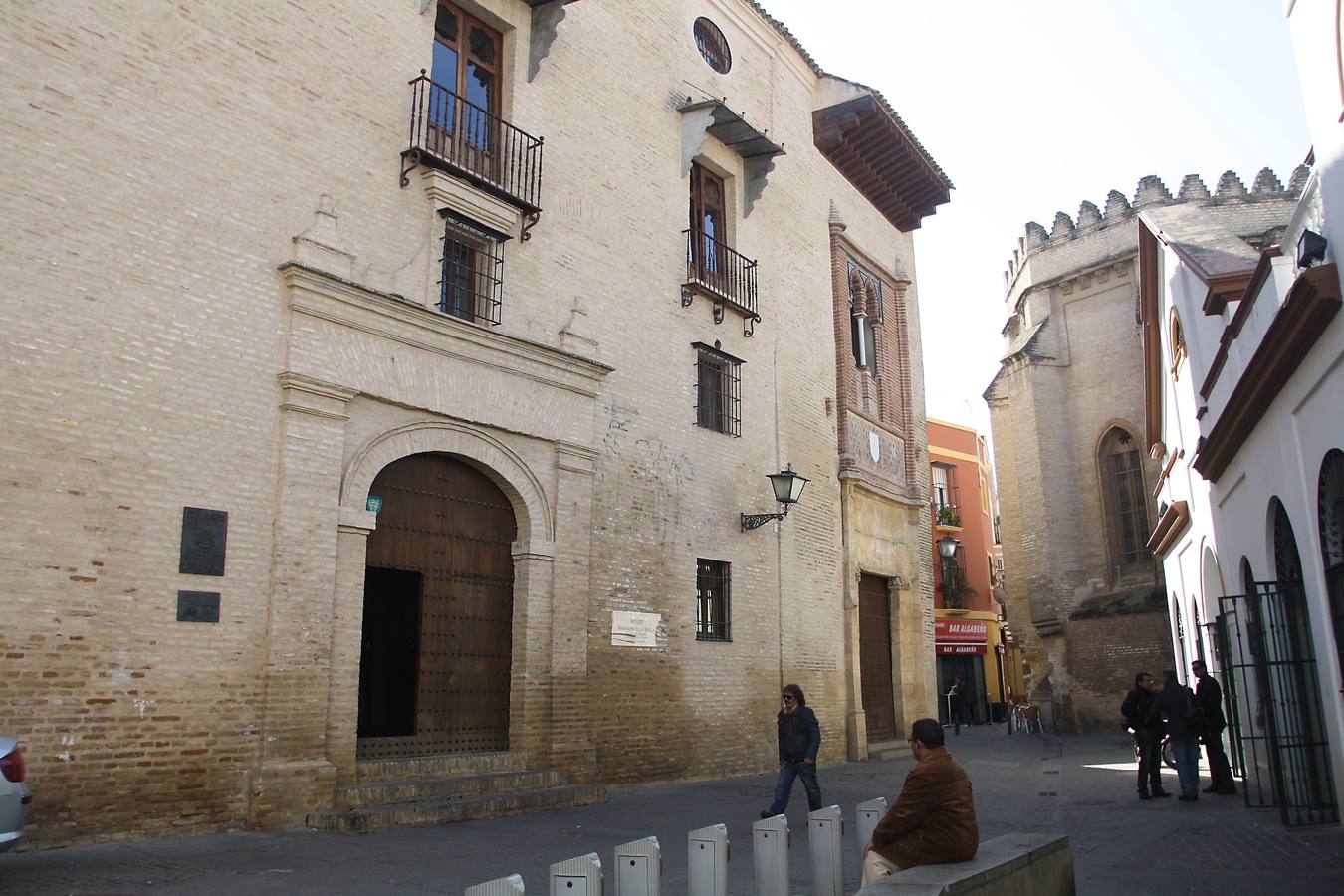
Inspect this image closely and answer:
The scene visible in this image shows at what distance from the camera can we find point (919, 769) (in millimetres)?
5926

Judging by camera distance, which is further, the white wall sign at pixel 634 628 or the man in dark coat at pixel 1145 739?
the white wall sign at pixel 634 628

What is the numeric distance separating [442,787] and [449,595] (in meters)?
2.21

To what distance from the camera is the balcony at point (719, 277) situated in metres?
16.1

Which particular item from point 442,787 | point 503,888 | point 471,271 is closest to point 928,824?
point 503,888

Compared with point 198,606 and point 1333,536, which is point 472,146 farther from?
point 1333,536

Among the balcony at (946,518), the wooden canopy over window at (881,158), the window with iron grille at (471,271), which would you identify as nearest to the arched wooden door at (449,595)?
the window with iron grille at (471,271)

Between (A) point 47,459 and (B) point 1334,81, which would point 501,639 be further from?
(B) point 1334,81

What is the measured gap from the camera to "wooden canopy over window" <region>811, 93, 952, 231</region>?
20.7 m

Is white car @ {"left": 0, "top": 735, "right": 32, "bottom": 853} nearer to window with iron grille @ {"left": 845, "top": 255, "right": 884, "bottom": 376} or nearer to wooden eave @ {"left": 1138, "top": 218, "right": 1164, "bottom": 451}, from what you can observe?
wooden eave @ {"left": 1138, "top": 218, "right": 1164, "bottom": 451}

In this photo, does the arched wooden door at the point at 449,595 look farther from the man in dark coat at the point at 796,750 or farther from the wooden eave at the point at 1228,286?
the wooden eave at the point at 1228,286

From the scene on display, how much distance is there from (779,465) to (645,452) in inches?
142

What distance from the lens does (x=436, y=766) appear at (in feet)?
36.4

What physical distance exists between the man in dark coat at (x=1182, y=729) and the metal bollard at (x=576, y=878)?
990cm

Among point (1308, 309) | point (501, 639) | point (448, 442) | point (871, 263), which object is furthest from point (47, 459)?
point (871, 263)
